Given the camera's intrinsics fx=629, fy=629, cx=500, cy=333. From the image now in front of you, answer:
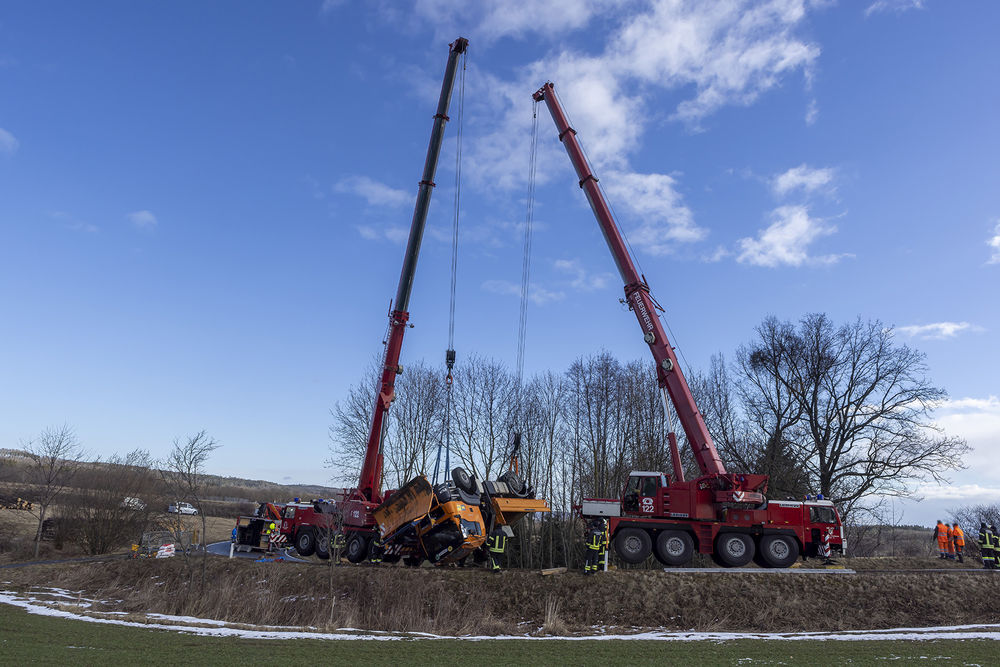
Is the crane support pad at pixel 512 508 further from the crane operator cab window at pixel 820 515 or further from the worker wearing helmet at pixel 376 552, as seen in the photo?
the crane operator cab window at pixel 820 515

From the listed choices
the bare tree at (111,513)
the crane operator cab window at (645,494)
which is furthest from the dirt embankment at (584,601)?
the bare tree at (111,513)

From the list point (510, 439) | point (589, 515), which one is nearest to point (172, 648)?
point (589, 515)

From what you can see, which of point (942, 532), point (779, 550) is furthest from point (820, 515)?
point (942, 532)

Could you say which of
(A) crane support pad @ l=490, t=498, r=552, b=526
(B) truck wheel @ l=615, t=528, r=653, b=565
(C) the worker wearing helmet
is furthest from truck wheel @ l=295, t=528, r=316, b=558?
(B) truck wheel @ l=615, t=528, r=653, b=565

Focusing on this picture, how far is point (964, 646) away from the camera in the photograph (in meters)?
11.6

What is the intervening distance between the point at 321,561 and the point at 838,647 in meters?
16.6

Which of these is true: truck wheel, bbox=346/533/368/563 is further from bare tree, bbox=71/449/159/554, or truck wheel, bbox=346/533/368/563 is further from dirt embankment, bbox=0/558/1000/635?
bare tree, bbox=71/449/159/554

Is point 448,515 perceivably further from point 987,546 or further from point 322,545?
point 987,546

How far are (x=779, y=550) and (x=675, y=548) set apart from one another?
291 cm

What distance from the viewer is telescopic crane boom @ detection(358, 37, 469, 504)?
71.1 feet

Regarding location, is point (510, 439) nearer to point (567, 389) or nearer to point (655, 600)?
point (567, 389)

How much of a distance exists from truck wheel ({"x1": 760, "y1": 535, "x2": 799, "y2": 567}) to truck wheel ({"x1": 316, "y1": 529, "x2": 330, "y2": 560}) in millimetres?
14273

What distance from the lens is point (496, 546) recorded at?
60.3 ft

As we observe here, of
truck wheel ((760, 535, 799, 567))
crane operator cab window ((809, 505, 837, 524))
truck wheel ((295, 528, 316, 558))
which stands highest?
crane operator cab window ((809, 505, 837, 524))
